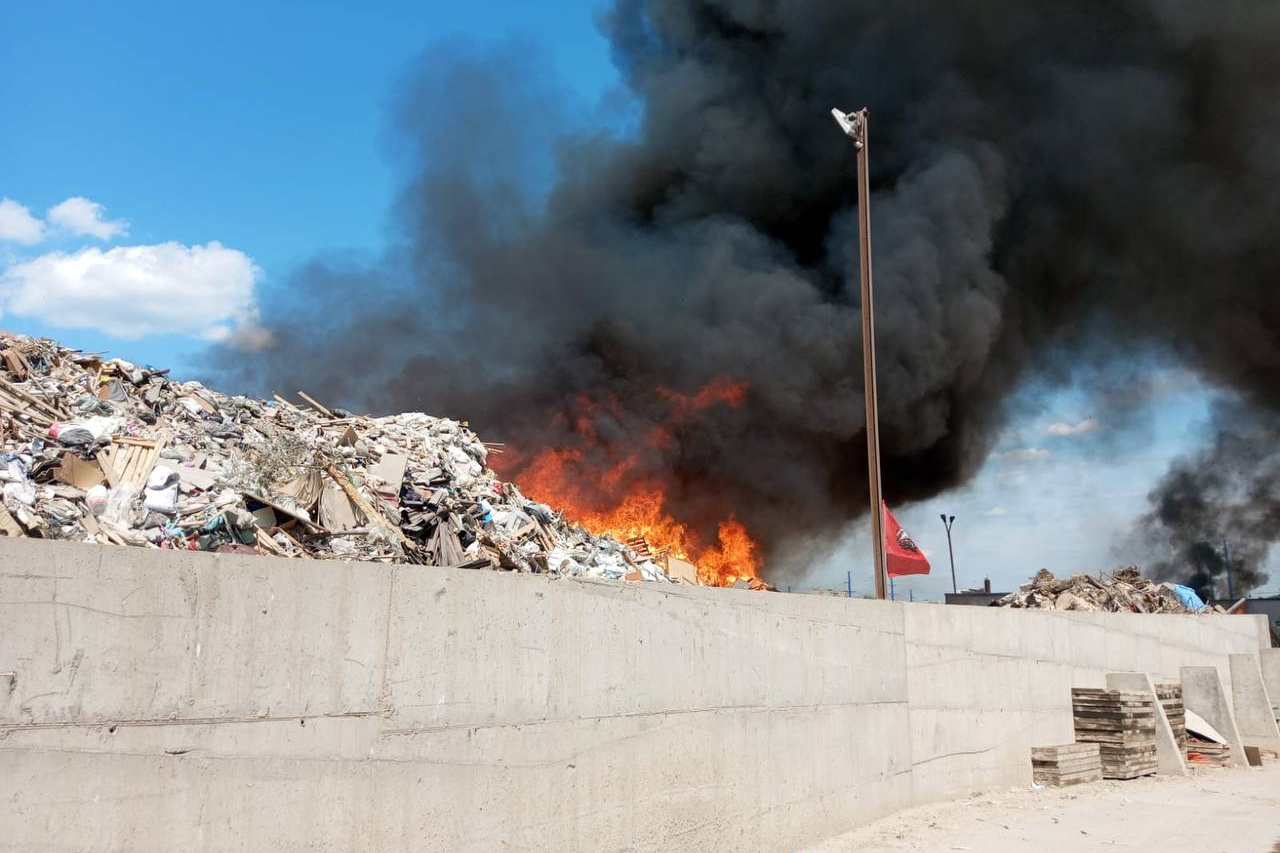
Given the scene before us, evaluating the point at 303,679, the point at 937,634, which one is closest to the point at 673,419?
the point at 937,634

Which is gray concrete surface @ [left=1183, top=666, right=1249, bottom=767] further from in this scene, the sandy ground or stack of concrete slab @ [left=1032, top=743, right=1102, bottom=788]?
stack of concrete slab @ [left=1032, top=743, right=1102, bottom=788]

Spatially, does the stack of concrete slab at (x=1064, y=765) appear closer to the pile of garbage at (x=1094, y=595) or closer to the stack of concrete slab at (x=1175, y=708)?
the stack of concrete slab at (x=1175, y=708)

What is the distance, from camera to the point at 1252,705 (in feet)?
58.6

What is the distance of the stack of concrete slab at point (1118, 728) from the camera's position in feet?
42.5

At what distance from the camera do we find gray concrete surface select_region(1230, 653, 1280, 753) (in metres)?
17.3

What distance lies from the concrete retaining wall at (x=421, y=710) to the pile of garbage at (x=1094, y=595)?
1082 cm

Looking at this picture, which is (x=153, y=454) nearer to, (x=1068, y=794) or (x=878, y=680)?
(x=878, y=680)

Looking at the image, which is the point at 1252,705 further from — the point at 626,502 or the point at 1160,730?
the point at 626,502

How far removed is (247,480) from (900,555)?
8639 millimetres

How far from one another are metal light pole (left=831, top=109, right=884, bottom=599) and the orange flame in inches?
384

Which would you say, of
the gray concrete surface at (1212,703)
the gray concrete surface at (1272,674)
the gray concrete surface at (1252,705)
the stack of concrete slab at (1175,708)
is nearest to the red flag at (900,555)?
the stack of concrete slab at (1175,708)

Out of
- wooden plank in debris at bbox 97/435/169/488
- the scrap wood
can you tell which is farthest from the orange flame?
wooden plank in debris at bbox 97/435/169/488

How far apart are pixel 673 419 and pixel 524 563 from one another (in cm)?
1403

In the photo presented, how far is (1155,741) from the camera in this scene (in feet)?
44.4
